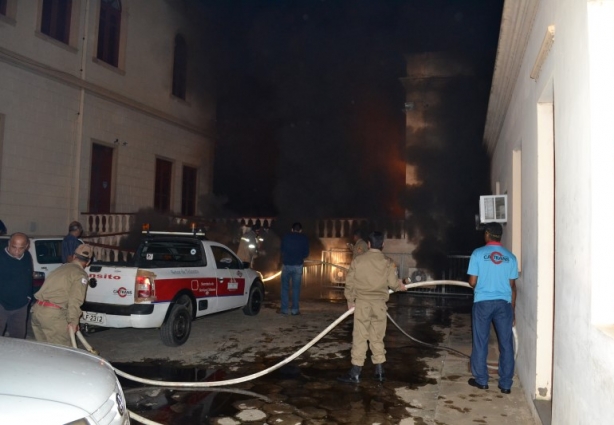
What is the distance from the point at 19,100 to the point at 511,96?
488 inches

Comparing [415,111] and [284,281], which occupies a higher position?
[415,111]

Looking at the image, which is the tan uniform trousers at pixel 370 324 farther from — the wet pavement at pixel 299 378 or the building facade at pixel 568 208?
the building facade at pixel 568 208

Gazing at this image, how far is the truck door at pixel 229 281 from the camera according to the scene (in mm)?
8250

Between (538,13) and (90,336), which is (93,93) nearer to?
(90,336)

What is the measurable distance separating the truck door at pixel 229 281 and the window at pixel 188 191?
1110 cm

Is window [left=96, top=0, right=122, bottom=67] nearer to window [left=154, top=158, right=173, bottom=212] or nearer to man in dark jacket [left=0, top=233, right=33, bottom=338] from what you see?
window [left=154, top=158, right=173, bottom=212]

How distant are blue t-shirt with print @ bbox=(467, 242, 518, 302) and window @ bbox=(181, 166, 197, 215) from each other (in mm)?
15867

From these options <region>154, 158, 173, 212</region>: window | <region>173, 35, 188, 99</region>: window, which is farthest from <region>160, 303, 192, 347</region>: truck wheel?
<region>173, 35, 188, 99</region>: window

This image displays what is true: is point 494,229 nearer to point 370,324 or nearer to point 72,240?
point 370,324

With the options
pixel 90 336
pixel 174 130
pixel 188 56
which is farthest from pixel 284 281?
pixel 188 56

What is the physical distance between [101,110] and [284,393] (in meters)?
13.2

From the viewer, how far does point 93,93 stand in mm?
15062

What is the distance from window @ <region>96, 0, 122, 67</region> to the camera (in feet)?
51.0

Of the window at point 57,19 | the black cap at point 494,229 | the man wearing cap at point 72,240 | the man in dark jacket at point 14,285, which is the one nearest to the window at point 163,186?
the window at point 57,19
